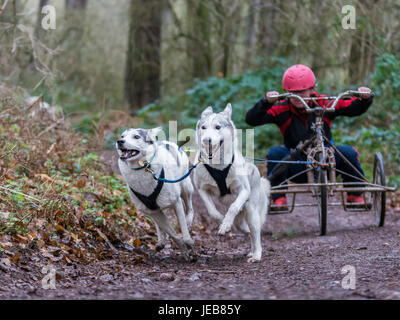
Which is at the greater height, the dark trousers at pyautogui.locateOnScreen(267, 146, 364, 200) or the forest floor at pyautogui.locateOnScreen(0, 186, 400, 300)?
the dark trousers at pyautogui.locateOnScreen(267, 146, 364, 200)

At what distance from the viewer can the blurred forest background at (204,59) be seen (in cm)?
1035

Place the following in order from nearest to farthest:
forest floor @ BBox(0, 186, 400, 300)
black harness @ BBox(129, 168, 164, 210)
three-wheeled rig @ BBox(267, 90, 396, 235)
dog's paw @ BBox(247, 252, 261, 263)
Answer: forest floor @ BBox(0, 186, 400, 300) < black harness @ BBox(129, 168, 164, 210) < dog's paw @ BBox(247, 252, 261, 263) < three-wheeled rig @ BBox(267, 90, 396, 235)

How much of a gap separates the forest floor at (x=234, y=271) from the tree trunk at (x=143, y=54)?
8.02 m

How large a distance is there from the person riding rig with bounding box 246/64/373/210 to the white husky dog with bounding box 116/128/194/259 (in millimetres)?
1680

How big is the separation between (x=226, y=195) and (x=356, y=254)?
4.63 ft

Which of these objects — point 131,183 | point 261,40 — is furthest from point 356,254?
point 261,40

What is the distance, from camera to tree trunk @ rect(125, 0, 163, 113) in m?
14.5

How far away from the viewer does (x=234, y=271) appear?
17.0ft
